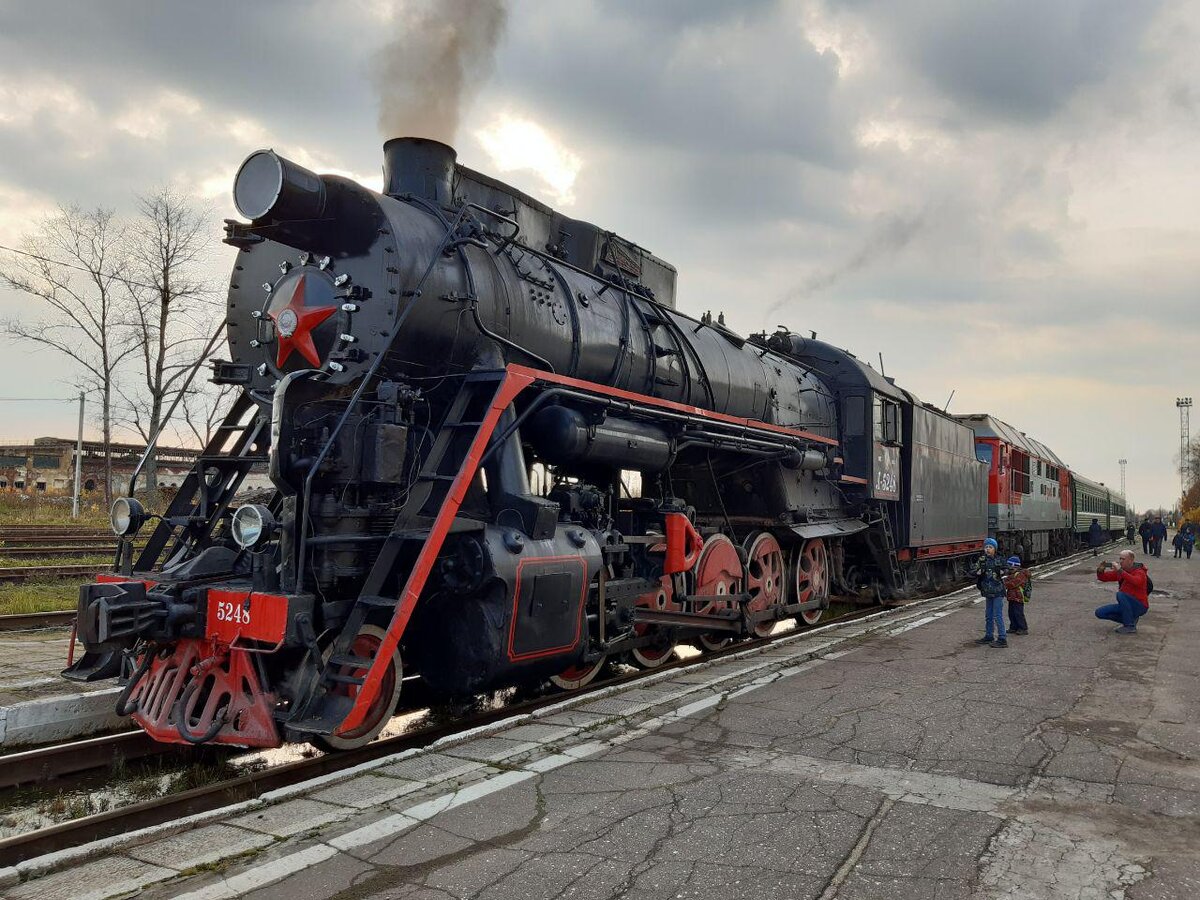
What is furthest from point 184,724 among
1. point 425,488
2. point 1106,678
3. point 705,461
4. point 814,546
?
point 814,546

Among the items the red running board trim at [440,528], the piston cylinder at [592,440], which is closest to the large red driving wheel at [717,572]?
the piston cylinder at [592,440]

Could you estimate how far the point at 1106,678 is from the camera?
23.6ft

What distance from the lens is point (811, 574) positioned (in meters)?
10.7

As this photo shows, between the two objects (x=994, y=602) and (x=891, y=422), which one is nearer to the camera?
(x=994, y=602)

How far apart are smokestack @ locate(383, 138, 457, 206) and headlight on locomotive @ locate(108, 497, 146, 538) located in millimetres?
2899

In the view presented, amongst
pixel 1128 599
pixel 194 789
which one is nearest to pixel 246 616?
pixel 194 789

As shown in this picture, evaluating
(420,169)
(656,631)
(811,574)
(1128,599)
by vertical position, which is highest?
(420,169)

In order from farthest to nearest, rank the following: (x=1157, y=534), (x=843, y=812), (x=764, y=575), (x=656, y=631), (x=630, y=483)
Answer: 1. (x=1157, y=534)
2. (x=764, y=575)
3. (x=656, y=631)
4. (x=630, y=483)
5. (x=843, y=812)

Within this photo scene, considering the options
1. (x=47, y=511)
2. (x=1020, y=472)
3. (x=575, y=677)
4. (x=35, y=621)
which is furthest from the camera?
(x=47, y=511)

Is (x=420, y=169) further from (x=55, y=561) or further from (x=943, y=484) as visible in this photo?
(x=55, y=561)

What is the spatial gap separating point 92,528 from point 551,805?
77.2ft

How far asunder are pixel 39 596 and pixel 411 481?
868 centimetres

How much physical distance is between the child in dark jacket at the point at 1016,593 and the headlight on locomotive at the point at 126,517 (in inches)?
335

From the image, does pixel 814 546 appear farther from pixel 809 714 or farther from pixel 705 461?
pixel 809 714
